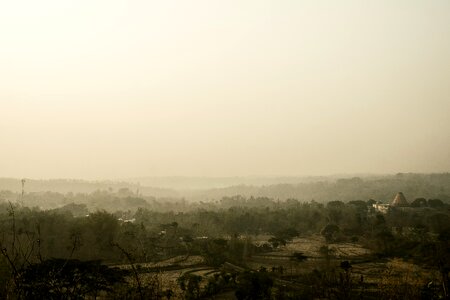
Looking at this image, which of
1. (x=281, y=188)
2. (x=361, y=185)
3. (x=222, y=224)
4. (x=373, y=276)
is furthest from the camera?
(x=281, y=188)

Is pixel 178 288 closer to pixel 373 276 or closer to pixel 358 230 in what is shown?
pixel 373 276

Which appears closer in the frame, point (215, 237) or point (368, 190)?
point (215, 237)

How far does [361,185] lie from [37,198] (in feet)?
375

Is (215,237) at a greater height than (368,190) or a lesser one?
lesser

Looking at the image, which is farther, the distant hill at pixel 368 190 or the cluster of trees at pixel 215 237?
the distant hill at pixel 368 190

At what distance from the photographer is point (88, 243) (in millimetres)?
42375

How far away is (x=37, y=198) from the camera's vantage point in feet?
435

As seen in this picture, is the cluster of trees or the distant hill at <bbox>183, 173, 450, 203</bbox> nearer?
the cluster of trees

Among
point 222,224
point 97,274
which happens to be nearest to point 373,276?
point 97,274

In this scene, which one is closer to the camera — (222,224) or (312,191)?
(222,224)

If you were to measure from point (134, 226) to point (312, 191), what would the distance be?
415 feet

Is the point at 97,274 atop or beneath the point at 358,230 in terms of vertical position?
atop

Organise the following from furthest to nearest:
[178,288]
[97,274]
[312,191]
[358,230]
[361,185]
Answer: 1. [312,191]
2. [361,185]
3. [358,230]
4. [178,288]
5. [97,274]

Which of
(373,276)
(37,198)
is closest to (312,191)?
(37,198)
